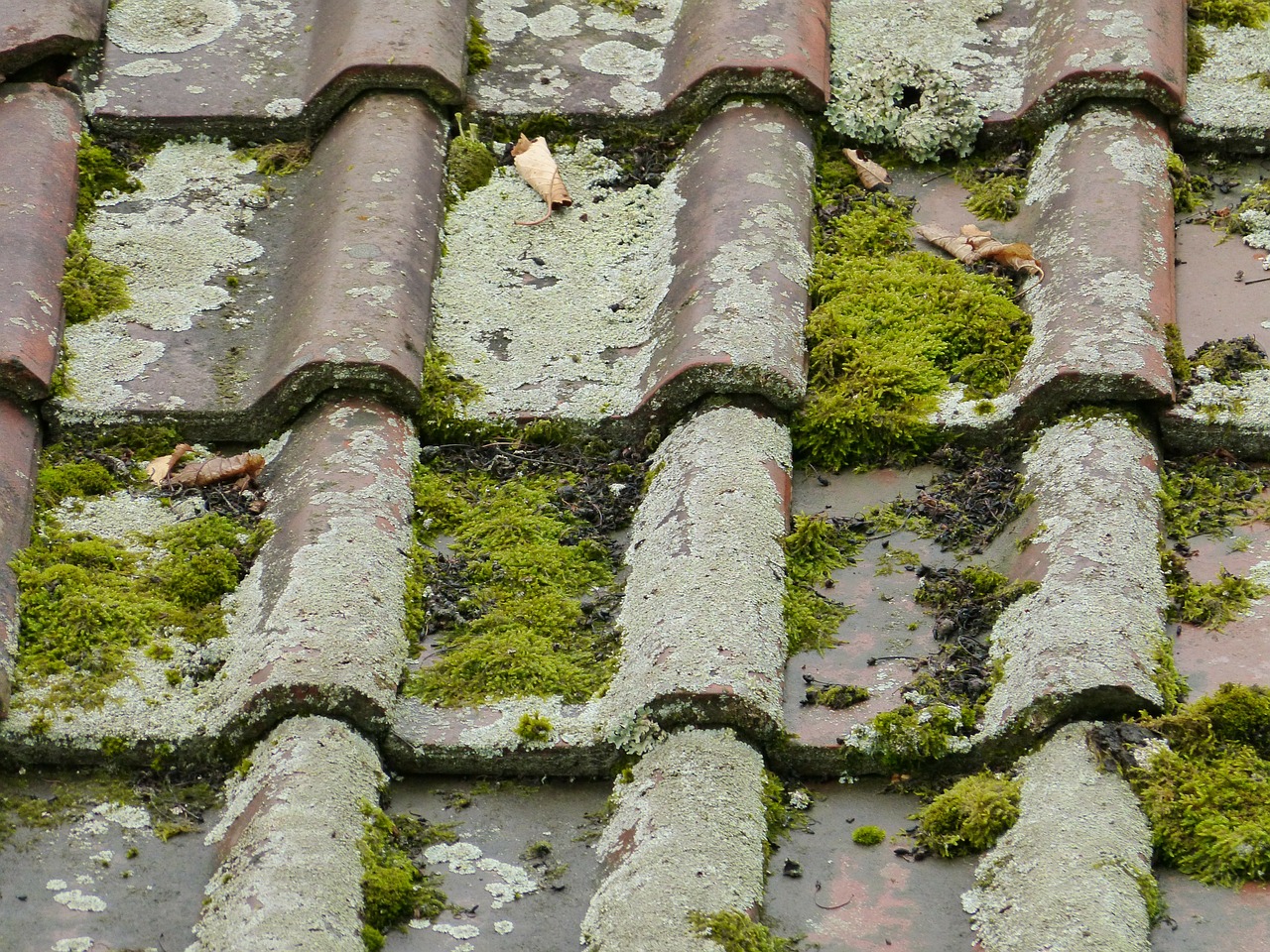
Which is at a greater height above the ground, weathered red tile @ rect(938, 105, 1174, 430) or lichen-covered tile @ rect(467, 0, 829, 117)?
lichen-covered tile @ rect(467, 0, 829, 117)

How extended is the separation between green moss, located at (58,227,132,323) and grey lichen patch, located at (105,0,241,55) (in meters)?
0.90

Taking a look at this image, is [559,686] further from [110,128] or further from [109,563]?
[110,128]

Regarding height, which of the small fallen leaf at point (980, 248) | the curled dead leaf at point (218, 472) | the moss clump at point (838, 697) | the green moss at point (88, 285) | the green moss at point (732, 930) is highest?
the small fallen leaf at point (980, 248)

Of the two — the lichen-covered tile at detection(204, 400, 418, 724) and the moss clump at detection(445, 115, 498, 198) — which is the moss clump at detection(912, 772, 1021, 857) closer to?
the lichen-covered tile at detection(204, 400, 418, 724)

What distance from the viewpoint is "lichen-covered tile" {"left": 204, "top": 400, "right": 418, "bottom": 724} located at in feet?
8.84

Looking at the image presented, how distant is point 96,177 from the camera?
13.1 feet

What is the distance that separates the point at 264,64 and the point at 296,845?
8.79 feet

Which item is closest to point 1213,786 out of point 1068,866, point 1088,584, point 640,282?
point 1068,866

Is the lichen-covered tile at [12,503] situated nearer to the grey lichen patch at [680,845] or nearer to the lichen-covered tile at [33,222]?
the lichen-covered tile at [33,222]

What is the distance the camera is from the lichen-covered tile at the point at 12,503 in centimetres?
286

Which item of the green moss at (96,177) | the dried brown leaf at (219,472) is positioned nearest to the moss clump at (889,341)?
the dried brown leaf at (219,472)

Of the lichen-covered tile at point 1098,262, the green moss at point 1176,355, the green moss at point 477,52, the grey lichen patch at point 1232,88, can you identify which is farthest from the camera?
the green moss at point 477,52

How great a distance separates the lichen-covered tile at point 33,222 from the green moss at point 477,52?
1.11 metres

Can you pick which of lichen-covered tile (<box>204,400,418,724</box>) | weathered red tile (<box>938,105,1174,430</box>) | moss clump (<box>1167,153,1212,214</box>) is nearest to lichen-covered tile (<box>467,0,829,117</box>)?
weathered red tile (<box>938,105,1174,430</box>)
